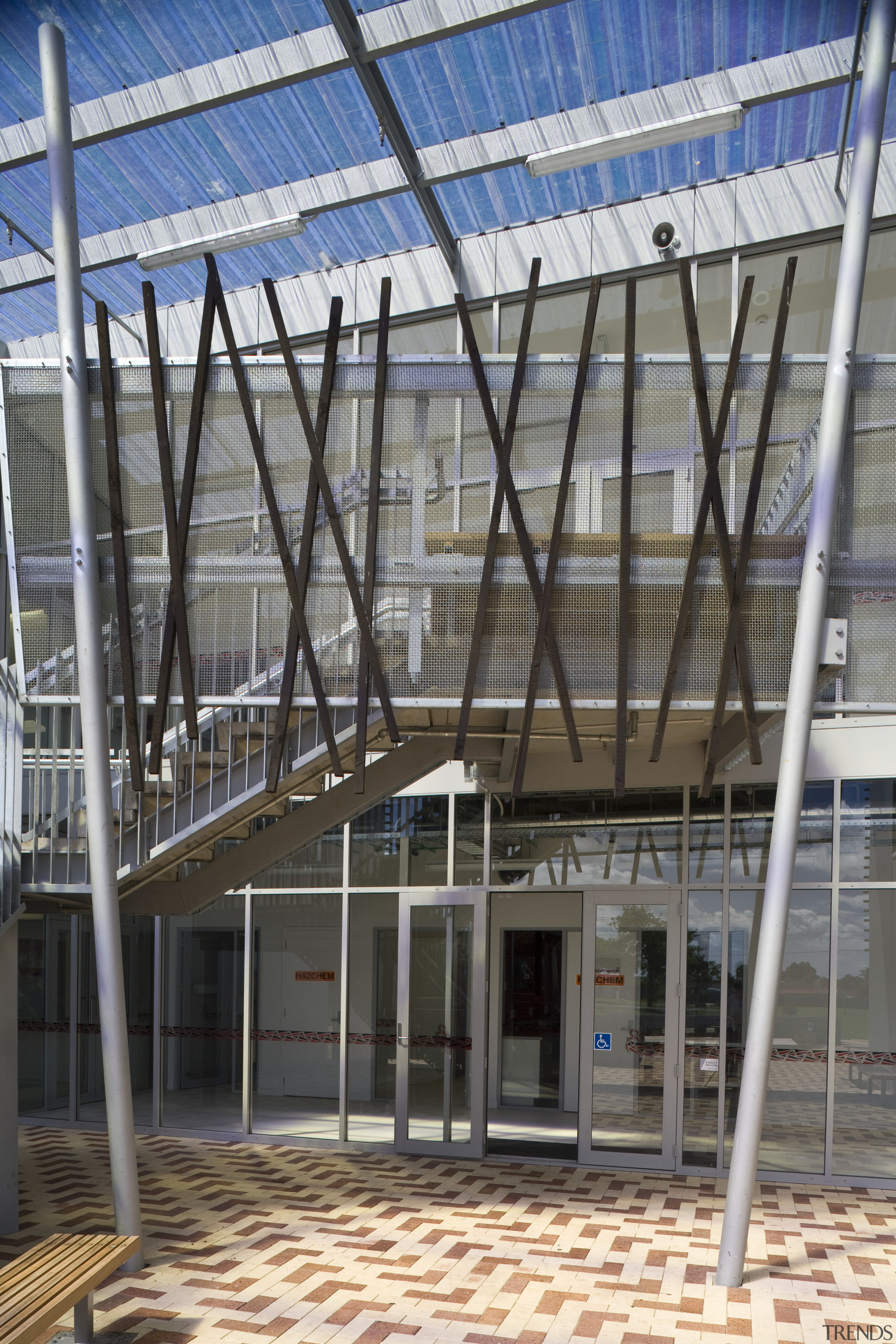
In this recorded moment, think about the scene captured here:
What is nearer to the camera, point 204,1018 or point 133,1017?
point 204,1018

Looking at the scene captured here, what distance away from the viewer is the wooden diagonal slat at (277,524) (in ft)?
23.9

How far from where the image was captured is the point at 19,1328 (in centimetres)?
452

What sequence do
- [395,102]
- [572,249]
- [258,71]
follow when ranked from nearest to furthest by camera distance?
[258,71], [395,102], [572,249]

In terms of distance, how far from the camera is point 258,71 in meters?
9.20

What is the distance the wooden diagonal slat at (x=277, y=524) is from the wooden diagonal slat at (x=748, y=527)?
2.49 m

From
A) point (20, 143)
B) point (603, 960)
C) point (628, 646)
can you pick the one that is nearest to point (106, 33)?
point (20, 143)

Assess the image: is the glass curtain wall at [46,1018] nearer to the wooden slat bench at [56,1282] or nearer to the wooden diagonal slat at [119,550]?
the wooden diagonal slat at [119,550]

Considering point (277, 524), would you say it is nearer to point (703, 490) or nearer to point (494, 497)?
point (494, 497)

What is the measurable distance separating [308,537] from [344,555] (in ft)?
0.96

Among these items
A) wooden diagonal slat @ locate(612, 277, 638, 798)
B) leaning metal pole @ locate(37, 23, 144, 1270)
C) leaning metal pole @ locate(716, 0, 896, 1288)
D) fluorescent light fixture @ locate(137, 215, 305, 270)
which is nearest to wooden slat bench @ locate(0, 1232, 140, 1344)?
leaning metal pole @ locate(37, 23, 144, 1270)

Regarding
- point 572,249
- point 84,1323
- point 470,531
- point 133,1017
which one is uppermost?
point 572,249

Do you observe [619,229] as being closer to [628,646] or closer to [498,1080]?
[628,646]

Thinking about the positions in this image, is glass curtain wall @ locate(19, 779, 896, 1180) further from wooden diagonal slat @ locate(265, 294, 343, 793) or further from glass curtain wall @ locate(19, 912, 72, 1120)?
wooden diagonal slat @ locate(265, 294, 343, 793)

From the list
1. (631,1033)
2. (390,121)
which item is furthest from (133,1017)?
(390,121)
